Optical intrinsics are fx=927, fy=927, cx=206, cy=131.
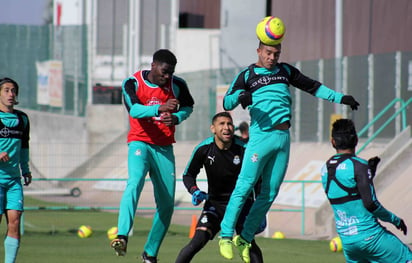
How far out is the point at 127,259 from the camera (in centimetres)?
1339

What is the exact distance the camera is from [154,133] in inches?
409

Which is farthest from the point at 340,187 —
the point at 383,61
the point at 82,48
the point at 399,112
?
the point at 82,48

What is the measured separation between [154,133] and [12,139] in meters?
1.86

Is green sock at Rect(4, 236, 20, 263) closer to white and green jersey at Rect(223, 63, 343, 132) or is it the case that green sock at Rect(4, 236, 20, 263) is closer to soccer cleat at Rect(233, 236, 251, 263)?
soccer cleat at Rect(233, 236, 251, 263)

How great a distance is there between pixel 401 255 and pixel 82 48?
27522mm

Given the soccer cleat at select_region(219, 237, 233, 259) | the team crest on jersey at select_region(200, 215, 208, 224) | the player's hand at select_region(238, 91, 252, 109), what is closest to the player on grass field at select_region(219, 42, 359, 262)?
the soccer cleat at select_region(219, 237, 233, 259)

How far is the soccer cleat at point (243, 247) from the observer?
10148 millimetres

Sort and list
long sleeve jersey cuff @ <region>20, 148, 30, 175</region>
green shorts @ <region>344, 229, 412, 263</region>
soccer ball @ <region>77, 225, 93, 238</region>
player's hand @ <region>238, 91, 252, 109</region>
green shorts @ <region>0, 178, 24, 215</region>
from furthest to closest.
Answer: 1. soccer ball @ <region>77, 225, 93, 238</region>
2. long sleeve jersey cuff @ <region>20, 148, 30, 175</region>
3. green shorts @ <region>0, 178, 24, 215</region>
4. player's hand @ <region>238, 91, 252, 109</region>
5. green shorts @ <region>344, 229, 412, 263</region>

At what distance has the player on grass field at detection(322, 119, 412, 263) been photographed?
8461 millimetres

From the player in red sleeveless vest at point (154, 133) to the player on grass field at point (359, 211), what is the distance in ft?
6.77

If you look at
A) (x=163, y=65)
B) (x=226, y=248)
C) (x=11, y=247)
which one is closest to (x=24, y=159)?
(x=11, y=247)

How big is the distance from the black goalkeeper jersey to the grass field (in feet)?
8.87

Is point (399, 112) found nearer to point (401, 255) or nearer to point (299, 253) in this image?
point (299, 253)

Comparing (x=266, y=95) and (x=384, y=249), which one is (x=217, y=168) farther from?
(x=384, y=249)
